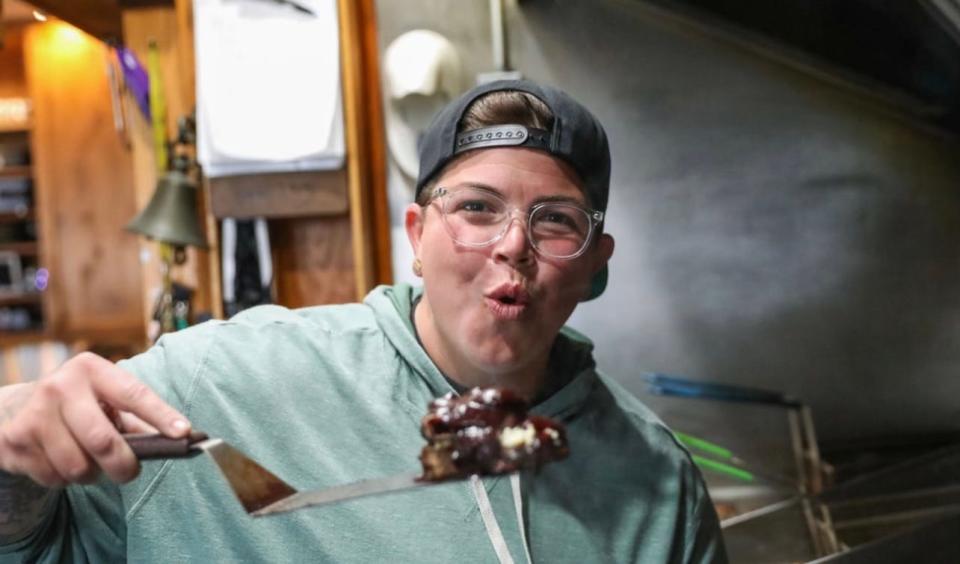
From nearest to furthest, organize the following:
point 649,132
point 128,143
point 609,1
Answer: point 609,1 → point 649,132 → point 128,143

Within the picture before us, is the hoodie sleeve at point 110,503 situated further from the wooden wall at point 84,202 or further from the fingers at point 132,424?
the wooden wall at point 84,202

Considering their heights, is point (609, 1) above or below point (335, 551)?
above

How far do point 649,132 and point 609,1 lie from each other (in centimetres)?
19

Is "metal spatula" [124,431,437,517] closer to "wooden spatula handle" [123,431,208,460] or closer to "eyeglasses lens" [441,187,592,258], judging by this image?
"wooden spatula handle" [123,431,208,460]

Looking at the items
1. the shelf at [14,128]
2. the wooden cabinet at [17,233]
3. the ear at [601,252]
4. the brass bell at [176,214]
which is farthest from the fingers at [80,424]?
the wooden cabinet at [17,233]

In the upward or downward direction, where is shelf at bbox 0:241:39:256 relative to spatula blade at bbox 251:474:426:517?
upward

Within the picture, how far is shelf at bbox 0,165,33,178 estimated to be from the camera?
285 centimetres

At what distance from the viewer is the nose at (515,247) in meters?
0.69

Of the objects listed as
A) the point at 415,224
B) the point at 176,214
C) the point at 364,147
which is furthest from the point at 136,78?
the point at 415,224

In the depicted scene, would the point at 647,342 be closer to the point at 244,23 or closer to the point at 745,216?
the point at 745,216

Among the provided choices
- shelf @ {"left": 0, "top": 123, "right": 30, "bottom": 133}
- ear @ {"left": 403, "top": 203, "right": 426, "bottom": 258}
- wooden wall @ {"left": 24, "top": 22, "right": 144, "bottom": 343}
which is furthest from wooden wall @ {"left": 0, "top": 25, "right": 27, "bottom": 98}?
shelf @ {"left": 0, "top": 123, "right": 30, "bottom": 133}

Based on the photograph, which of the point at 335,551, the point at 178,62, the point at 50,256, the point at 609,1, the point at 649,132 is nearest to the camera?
the point at 335,551

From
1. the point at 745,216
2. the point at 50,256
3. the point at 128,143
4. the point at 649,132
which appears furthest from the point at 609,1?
the point at 50,256

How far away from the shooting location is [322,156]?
135 centimetres
